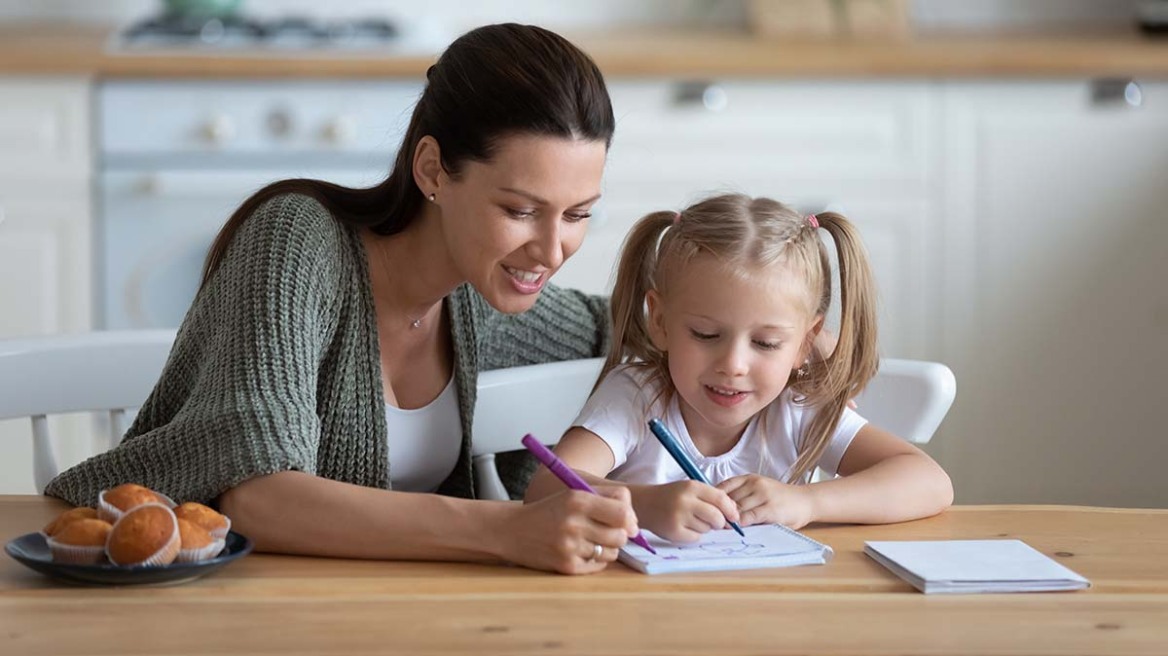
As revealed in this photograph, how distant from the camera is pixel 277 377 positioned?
138 cm

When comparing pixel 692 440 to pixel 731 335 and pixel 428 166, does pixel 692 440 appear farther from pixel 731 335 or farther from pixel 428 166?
pixel 428 166

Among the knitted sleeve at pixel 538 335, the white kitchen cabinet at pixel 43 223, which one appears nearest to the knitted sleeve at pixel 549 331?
the knitted sleeve at pixel 538 335

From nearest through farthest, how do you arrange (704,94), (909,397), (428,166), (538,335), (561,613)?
(561,613), (428,166), (909,397), (538,335), (704,94)

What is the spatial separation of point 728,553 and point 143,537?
45 centimetres

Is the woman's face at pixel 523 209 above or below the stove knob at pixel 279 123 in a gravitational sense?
below

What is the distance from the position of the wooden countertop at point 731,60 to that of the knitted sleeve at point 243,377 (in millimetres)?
1529

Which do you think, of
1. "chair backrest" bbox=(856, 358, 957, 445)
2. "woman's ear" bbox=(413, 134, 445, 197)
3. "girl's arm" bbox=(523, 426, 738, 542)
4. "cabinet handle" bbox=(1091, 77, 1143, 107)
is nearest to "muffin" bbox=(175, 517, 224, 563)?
"girl's arm" bbox=(523, 426, 738, 542)

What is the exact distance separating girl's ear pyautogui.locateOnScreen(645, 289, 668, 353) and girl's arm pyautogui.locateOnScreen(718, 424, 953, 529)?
0.25 metres

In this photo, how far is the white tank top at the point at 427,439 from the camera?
1.73 metres

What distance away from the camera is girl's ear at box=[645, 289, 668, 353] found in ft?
5.34

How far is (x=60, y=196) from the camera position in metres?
3.05

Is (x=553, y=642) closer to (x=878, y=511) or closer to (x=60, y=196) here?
(x=878, y=511)

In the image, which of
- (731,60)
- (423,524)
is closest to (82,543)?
(423,524)

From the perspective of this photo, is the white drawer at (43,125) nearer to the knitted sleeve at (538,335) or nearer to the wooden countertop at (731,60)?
the wooden countertop at (731,60)
